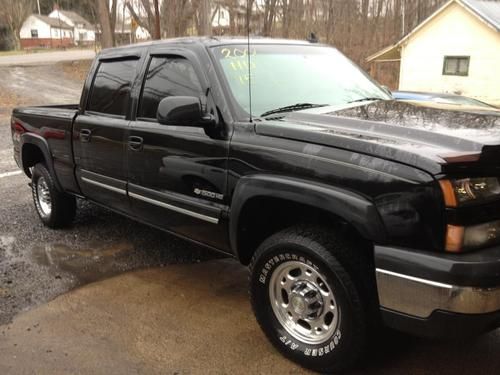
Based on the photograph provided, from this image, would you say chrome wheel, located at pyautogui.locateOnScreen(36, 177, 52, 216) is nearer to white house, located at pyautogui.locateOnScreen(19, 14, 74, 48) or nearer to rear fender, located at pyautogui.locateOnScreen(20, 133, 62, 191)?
rear fender, located at pyautogui.locateOnScreen(20, 133, 62, 191)

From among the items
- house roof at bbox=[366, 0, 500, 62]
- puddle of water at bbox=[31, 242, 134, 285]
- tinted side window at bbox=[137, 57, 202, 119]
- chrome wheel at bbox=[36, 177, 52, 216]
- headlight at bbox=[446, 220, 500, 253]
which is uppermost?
house roof at bbox=[366, 0, 500, 62]

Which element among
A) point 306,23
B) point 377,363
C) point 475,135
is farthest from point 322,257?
point 306,23

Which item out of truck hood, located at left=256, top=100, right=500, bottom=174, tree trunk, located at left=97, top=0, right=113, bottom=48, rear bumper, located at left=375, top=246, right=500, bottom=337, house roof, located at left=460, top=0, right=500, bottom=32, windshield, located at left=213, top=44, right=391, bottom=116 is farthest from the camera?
house roof, located at left=460, top=0, right=500, bottom=32

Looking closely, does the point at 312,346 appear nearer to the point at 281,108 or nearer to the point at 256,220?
the point at 256,220

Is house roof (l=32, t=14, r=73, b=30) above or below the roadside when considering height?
above

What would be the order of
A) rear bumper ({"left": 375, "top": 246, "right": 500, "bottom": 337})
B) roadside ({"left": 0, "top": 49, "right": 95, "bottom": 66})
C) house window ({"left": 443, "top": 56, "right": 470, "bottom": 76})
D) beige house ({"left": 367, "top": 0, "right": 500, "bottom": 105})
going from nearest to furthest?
rear bumper ({"left": 375, "top": 246, "right": 500, "bottom": 337})
beige house ({"left": 367, "top": 0, "right": 500, "bottom": 105})
house window ({"left": 443, "top": 56, "right": 470, "bottom": 76})
roadside ({"left": 0, "top": 49, "right": 95, "bottom": 66})

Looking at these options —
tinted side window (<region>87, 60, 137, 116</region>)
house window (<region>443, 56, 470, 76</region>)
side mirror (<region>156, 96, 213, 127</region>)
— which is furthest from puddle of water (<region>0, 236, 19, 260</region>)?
house window (<region>443, 56, 470, 76</region>)

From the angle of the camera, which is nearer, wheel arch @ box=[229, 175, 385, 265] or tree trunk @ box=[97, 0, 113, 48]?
wheel arch @ box=[229, 175, 385, 265]

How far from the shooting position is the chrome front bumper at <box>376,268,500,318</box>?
235 cm

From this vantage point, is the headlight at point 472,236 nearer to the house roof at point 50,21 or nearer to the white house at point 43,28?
the white house at point 43,28

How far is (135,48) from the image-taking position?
4371mm

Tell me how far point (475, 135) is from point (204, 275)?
258 centimetres

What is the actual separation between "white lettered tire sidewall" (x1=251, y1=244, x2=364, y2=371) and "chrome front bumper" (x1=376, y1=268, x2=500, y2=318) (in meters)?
0.23

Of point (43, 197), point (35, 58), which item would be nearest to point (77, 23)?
point (35, 58)
